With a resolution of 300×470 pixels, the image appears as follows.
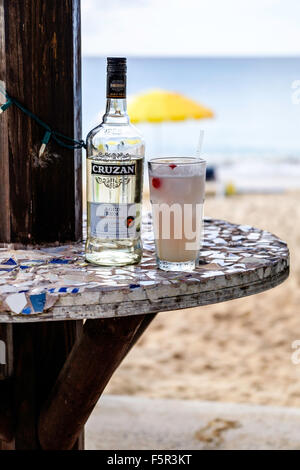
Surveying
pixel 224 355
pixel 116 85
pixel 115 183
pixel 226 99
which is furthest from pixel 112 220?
pixel 226 99

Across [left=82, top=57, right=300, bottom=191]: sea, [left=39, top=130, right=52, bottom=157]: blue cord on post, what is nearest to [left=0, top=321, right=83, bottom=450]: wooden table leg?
[left=39, top=130, right=52, bottom=157]: blue cord on post

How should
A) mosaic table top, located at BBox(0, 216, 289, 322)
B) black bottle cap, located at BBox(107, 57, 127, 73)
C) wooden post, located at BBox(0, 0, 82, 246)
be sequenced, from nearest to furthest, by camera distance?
mosaic table top, located at BBox(0, 216, 289, 322)
black bottle cap, located at BBox(107, 57, 127, 73)
wooden post, located at BBox(0, 0, 82, 246)

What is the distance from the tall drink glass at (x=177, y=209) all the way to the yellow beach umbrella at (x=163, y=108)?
7463mm

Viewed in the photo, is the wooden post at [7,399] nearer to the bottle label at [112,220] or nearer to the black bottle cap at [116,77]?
the bottle label at [112,220]

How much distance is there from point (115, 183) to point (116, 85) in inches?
5.9

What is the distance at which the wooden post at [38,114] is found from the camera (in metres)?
1.08

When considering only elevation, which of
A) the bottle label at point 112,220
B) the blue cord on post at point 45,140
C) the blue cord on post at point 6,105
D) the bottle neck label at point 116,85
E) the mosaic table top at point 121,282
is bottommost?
the mosaic table top at point 121,282

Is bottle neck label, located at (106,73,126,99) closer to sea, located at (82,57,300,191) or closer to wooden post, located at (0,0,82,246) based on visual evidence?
wooden post, located at (0,0,82,246)

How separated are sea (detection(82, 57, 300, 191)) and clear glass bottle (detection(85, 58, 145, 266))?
1605 cm

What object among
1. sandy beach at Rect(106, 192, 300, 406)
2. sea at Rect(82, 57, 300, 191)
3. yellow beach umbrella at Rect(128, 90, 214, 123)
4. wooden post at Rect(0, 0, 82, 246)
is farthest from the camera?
sea at Rect(82, 57, 300, 191)

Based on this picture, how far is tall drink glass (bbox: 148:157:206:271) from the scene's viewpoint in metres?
0.95

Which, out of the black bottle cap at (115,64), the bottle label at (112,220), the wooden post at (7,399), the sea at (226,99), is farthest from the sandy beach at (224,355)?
the sea at (226,99)
